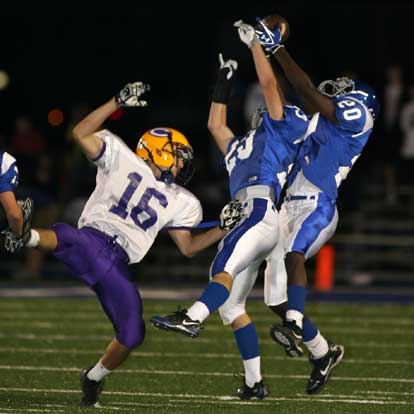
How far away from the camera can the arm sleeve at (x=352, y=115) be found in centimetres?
794

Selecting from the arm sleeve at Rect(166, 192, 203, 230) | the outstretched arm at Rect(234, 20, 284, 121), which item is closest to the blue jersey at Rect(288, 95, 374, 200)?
the outstretched arm at Rect(234, 20, 284, 121)

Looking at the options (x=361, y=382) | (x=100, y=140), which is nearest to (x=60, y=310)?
(x=361, y=382)

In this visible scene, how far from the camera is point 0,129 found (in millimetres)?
18656

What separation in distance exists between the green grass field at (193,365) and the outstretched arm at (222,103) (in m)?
1.32

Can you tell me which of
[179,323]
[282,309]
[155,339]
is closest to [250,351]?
[282,309]

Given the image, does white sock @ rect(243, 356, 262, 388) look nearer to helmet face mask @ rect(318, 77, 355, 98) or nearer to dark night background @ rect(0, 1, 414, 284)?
helmet face mask @ rect(318, 77, 355, 98)

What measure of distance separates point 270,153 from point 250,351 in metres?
0.99

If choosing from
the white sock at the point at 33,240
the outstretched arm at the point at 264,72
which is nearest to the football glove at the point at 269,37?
the outstretched arm at the point at 264,72

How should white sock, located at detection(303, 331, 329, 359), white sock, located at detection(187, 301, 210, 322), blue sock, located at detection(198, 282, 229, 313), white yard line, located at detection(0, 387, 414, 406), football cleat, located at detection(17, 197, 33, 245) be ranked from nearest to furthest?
white sock, located at detection(187, 301, 210, 322) → blue sock, located at detection(198, 282, 229, 313) → football cleat, located at detection(17, 197, 33, 245) → white yard line, located at detection(0, 387, 414, 406) → white sock, located at detection(303, 331, 329, 359)

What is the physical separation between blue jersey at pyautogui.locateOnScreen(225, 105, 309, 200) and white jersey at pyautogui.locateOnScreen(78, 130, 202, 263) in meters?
0.42

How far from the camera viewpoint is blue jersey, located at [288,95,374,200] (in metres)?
7.95

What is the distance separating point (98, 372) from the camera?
750 centimetres

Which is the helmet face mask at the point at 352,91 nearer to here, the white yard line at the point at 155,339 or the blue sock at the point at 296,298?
the blue sock at the point at 296,298

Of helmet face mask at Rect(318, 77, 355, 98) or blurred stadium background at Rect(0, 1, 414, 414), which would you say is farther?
blurred stadium background at Rect(0, 1, 414, 414)
